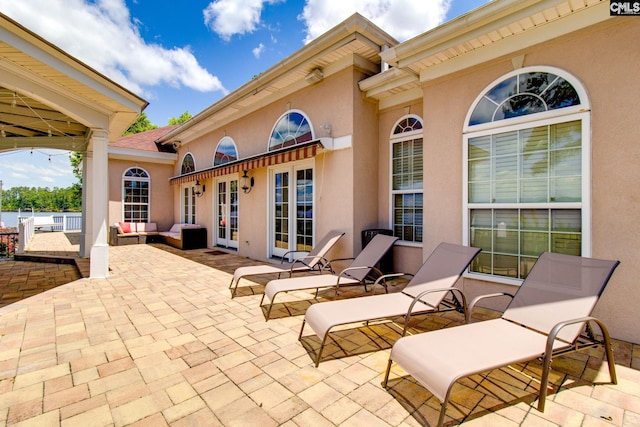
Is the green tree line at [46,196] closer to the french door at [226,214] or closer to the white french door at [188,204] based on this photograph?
the white french door at [188,204]

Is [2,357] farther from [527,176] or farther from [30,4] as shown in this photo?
[527,176]

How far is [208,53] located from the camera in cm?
1772

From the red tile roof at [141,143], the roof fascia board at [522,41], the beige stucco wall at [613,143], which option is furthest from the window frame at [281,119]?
the red tile roof at [141,143]

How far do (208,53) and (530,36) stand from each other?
1708cm

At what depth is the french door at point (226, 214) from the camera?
14.7 metres

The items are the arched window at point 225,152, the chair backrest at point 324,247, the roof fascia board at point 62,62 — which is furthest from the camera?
the arched window at point 225,152

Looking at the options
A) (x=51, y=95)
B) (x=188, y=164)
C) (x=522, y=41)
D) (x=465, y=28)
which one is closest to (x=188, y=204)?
(x=188, y=164)

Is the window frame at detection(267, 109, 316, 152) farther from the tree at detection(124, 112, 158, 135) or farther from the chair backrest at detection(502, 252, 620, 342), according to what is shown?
the tree at detection(124, 112, 158, 135)

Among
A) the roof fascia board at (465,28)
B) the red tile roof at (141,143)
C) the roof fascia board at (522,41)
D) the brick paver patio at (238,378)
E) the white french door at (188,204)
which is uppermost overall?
the red tile roof at (141,143)

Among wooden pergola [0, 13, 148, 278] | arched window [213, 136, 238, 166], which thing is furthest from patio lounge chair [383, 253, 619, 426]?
arched window [213, 136, 238, 166]

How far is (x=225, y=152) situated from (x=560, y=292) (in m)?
14.2

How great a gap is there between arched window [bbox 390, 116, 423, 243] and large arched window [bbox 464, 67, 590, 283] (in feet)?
7.30

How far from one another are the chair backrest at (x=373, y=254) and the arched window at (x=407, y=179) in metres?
1.75

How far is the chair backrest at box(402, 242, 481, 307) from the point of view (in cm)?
529
